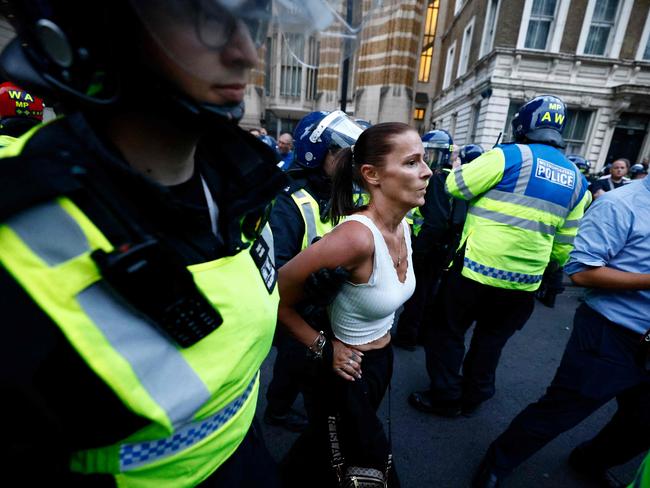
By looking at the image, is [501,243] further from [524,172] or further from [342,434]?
[342,434]

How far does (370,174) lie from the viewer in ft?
5.40

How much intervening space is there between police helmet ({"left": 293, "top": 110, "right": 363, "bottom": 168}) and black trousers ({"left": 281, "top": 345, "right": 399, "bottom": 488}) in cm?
138

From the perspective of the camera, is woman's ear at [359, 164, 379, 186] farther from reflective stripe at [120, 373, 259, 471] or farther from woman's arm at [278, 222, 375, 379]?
reflective stripe at [120, 373, 259, 471]

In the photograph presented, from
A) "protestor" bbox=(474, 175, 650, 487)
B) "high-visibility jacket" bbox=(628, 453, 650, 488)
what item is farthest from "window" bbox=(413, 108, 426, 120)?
"high-visibility jacket" bbox=(628, 453, 650, 488)

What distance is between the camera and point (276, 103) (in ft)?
88.4

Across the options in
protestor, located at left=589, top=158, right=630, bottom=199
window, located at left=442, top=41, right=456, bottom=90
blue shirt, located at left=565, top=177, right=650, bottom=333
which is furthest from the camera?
window, located at left=442, top=41, right=456, bottom=90

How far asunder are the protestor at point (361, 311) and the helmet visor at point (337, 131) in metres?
0.65

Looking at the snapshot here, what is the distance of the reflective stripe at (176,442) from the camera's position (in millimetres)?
680

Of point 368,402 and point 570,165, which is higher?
point 570,165

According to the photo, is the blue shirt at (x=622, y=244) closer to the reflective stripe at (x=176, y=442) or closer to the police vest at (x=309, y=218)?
the police vest at (x=309, y=218)

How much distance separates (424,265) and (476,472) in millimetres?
1769

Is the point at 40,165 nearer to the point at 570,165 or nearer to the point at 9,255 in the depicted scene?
the point at 9,255

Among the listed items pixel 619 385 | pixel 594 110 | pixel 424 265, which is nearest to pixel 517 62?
pixel 594 110

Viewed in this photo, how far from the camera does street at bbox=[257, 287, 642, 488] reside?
2180 millimetres
